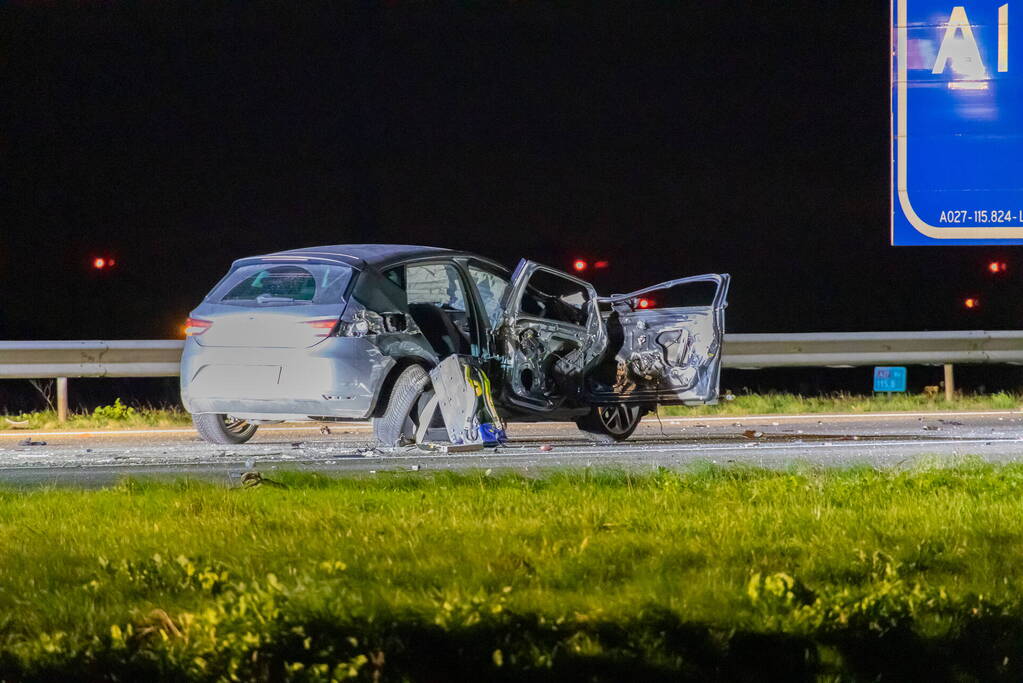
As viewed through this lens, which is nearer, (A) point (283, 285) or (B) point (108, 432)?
(A) point (283, 285)

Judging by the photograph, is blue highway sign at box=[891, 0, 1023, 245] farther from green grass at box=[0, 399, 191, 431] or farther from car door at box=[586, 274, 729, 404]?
green grass at box=[0, 399, 191, 431]

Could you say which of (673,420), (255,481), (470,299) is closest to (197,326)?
(470,299)

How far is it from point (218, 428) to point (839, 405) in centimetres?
805

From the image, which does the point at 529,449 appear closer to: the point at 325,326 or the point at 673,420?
the point at 325,326

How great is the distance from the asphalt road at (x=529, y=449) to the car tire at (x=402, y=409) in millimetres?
214

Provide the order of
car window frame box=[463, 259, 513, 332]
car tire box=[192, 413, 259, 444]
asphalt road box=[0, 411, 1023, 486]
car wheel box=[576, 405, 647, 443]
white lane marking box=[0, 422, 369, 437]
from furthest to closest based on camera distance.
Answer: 1. white lane marking box=[0, 422, 369, 437]
2. car wheel box=[576, 405, 647, 443]
3. car tire box=[192, 413, 259, 444]
4. car window frame box=[463, 259, 513, 332]
5. asphalt road box=[0, 411, 1023, 486]

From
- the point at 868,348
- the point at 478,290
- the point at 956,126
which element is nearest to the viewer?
the point at 478,290

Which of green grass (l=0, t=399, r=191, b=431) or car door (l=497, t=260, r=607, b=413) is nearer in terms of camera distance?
car door (l=497, t=260, r=607, b=413)

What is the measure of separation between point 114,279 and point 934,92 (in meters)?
22.4

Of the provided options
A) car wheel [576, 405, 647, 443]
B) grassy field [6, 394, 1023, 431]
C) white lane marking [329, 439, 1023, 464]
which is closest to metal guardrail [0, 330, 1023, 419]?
grassy field [6, 394, 1023, 431]

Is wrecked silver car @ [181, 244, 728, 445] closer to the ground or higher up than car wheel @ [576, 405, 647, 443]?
higher up

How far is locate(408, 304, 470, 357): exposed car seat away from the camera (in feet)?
35.4

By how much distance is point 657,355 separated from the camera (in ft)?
40.2

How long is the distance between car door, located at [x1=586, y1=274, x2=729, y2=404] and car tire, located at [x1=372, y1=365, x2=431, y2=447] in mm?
2044
